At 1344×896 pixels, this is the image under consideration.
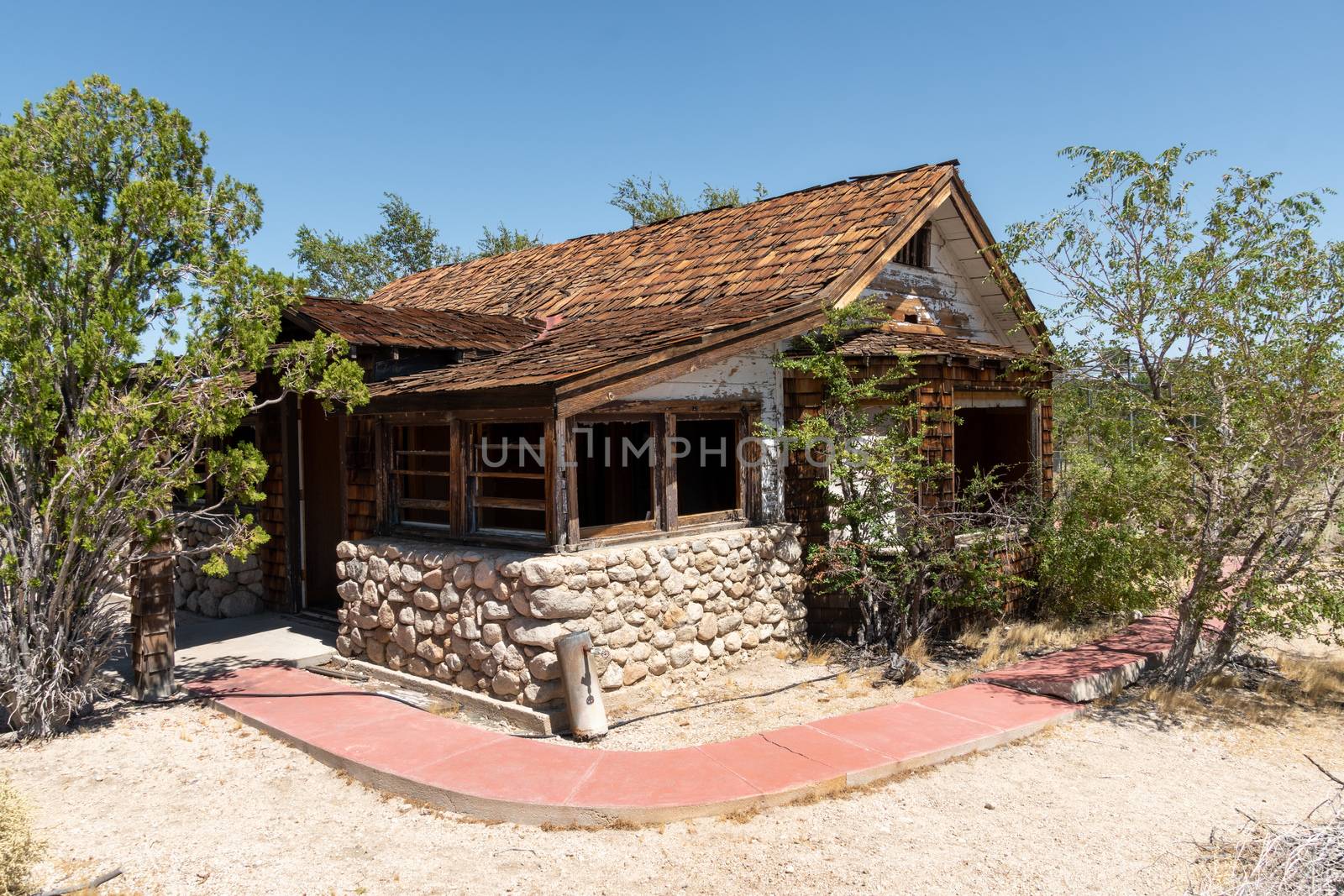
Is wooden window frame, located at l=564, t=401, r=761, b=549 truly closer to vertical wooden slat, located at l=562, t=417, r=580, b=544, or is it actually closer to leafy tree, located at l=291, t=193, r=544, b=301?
vertical wooden slat, located at l=562, t=417, r=580, b=544

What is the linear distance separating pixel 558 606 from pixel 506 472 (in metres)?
2.90

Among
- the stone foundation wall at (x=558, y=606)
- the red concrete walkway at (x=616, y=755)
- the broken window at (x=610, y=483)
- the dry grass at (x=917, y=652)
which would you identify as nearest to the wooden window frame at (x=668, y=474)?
the stone foundation wall at (x=558, y=606)

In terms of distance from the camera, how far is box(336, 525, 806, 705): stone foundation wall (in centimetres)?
668

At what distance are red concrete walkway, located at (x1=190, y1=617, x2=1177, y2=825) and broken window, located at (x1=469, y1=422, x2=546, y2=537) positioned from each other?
192cm

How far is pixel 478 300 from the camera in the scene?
42.4ft

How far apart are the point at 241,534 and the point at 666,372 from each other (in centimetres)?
369

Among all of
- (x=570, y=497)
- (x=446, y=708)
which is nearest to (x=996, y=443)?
(x=570, y=497)

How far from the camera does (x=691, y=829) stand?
4.97 m

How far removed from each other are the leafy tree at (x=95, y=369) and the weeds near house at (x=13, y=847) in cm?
256

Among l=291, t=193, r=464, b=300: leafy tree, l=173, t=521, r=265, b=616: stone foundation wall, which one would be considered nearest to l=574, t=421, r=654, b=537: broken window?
l=173, t=521, r=265, b=616: stone foundation wall

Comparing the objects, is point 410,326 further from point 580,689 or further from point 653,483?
point 580,689

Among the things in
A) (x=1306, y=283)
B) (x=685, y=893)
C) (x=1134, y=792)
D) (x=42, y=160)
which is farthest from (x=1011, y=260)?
(x=42, y=160)

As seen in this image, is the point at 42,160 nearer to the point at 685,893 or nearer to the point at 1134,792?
the point at 685,893

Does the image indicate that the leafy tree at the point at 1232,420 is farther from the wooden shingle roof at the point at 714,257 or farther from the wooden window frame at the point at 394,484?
the wooden window frame at the point at 394,484
